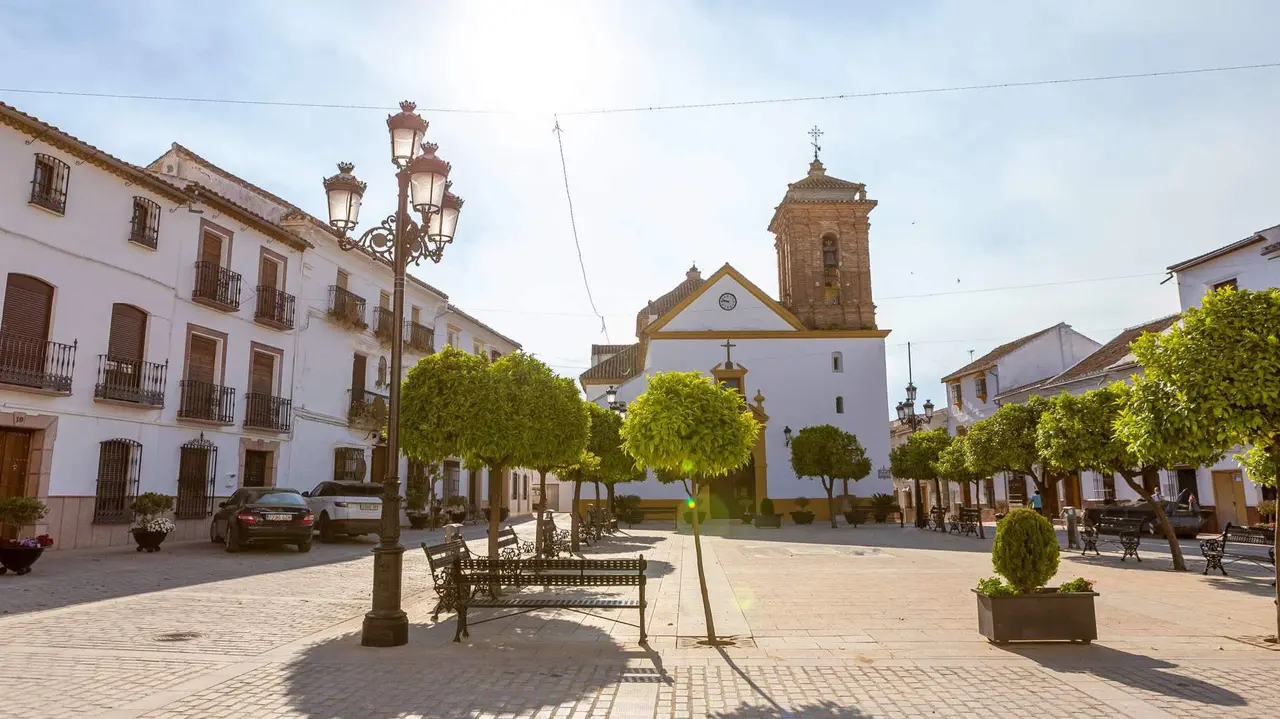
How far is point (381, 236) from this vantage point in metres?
8.25

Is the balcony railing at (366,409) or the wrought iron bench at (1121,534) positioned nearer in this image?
the wrought iron bench at (1121,534)

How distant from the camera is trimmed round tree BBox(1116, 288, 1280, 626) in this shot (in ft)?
23.1

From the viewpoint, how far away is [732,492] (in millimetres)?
34750

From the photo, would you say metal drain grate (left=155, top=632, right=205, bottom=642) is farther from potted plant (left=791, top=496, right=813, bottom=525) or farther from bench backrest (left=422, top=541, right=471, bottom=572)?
potted plant (left=791, top=496, right=813, bottom=525)

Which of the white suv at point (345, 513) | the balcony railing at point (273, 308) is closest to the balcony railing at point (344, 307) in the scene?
the balcony railing at point (273, 308)

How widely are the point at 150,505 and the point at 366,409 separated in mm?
10532

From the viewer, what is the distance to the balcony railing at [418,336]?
1137 inches

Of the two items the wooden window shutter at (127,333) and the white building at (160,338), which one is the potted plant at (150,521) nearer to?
the white building at (160,338)

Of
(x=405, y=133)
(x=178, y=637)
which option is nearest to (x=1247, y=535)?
(x=405, y=133)

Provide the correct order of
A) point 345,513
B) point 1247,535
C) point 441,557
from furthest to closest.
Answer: point 345,513 → point 1247,535 → point 441,557

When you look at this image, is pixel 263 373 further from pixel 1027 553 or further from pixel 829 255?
pixel 829 255

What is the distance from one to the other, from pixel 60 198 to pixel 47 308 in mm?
2376


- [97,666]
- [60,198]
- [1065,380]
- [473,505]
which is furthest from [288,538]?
[1065,380]

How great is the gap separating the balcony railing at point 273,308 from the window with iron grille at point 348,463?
5.08 metres
